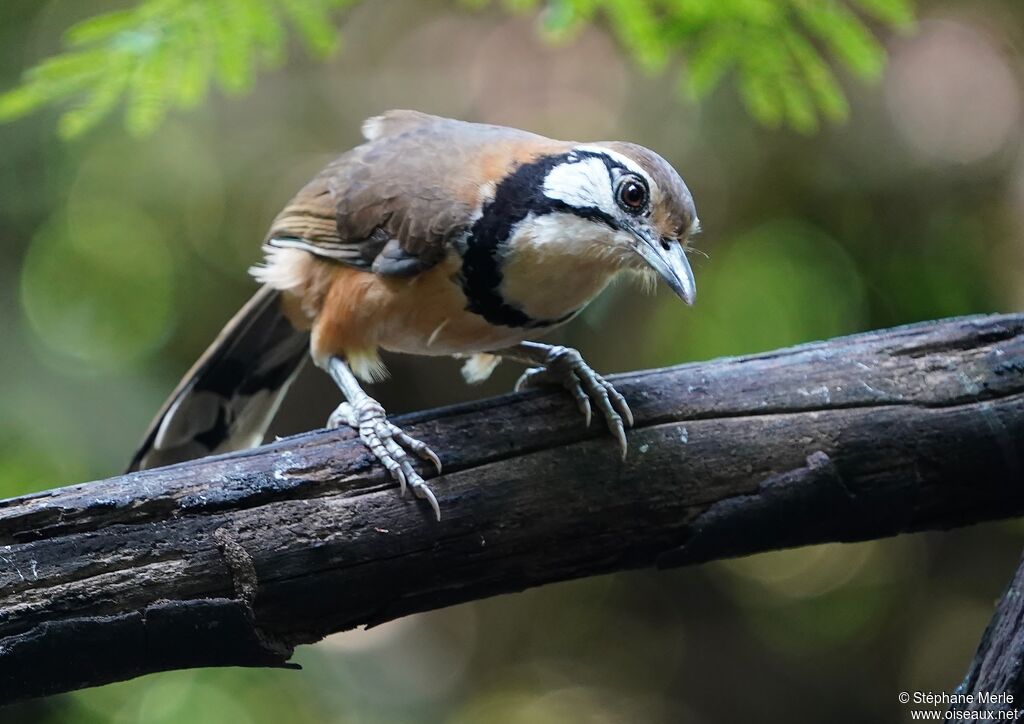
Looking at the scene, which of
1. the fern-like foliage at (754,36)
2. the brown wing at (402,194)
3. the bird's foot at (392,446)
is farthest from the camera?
the fern-like foliage at (754,36)

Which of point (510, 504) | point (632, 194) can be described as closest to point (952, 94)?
point (632, 194)

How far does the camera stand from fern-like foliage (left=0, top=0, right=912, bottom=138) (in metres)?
3.30

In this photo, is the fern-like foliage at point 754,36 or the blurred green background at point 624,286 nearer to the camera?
the fern-like foliage at point 754,36

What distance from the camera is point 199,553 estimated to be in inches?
101

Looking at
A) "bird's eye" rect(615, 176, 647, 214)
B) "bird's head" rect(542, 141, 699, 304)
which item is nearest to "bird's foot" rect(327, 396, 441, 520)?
"bird's head" rect(542, 141, 699, 304)

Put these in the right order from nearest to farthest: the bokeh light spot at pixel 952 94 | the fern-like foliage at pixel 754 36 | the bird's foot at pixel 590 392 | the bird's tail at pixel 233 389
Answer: the bird's foot at pixel 590 392 → the fern-like foliage at pixel 754 36 → the bird's tail at pixel 233 389 → the bokeh light spot at pixel 952 94

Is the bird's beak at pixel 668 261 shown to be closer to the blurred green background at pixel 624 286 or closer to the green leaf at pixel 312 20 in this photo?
the green leaf at pixel 312 20

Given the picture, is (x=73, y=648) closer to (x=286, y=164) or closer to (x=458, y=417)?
(x=458, y=417)

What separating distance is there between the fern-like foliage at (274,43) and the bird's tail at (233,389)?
0.86 m

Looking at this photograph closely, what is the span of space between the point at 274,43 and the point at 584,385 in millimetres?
1658

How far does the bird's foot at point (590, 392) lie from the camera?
3.05 m

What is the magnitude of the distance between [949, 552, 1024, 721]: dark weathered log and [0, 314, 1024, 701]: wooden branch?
1.49 ft

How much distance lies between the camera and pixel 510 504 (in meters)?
2.79

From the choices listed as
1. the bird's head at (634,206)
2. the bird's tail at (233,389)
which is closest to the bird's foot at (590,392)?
the bird's head at (634,206)
